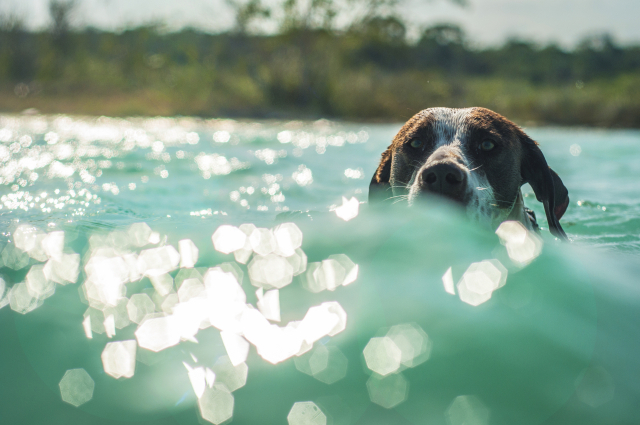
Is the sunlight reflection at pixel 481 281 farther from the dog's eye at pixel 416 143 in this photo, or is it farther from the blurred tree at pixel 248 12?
the blurred tree at pixel 248 12

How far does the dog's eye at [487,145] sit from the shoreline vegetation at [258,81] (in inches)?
544

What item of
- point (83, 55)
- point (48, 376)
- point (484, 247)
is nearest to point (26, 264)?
point (48, 376)

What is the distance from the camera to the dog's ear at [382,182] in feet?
12.3

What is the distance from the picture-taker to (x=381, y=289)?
210 centimetres

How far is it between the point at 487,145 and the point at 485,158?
9 cm

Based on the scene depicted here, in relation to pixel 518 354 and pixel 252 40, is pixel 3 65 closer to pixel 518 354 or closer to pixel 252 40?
pixel 252 40

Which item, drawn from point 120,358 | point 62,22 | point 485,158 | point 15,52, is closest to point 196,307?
point 120,358

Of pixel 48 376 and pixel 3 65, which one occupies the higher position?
pixel 48 376

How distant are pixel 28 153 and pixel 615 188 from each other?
7.61 meters

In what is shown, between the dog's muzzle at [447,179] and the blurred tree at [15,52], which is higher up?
the dog's muzzle at [447,179]

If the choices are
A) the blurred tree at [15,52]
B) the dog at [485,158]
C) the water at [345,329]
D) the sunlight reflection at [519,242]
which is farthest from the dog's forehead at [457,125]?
the blurred tree at [15,52]

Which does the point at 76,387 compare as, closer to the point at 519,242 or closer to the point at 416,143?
the point at 519,242

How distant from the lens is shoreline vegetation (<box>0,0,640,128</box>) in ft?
55.4

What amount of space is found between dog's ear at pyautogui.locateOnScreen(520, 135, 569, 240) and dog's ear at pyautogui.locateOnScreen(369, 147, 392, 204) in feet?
2.90
